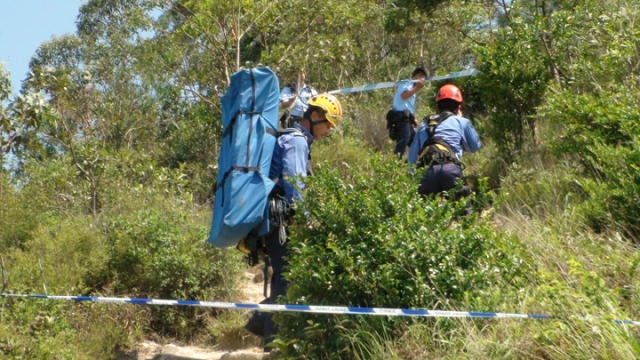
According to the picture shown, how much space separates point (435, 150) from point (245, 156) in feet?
5.60

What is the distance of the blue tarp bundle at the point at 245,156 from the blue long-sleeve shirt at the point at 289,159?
89mm

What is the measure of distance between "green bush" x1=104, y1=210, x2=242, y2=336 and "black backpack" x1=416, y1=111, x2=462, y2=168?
2184 mm

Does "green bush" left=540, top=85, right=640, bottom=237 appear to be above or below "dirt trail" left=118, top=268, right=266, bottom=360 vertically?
above

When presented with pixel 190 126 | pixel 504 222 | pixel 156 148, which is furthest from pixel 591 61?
pixel 156 148

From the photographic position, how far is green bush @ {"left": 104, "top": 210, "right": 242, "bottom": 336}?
7.57m

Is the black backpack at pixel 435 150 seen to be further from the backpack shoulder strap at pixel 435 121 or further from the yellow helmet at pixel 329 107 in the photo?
the yellow helmet at pixel 329 107

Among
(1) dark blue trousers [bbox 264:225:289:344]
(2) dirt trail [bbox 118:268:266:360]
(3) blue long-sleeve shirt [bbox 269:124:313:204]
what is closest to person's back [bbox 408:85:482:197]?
(3) blue long-sleeve shirt [bbox 269:124:313:204]

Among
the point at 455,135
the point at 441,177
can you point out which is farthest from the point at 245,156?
the point at 455,135

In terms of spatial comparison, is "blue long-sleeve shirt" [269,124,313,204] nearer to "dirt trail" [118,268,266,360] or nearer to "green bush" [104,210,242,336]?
"dirt trail" [118,268,266,360]

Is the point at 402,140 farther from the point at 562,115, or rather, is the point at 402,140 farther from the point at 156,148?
the point at 156,148

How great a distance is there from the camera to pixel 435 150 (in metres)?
6.59

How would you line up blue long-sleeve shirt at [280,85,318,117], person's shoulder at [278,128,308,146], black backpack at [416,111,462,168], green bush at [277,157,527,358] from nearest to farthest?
green bush at [277,157,527,358] < person's shoulder at [278,128,308,146] < black backpack at [416,111,462,168] < blue long-sleeve shirt at [280,85,318,117]

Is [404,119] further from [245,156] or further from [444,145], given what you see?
[245,156]

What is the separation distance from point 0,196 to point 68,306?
6.96 ft
